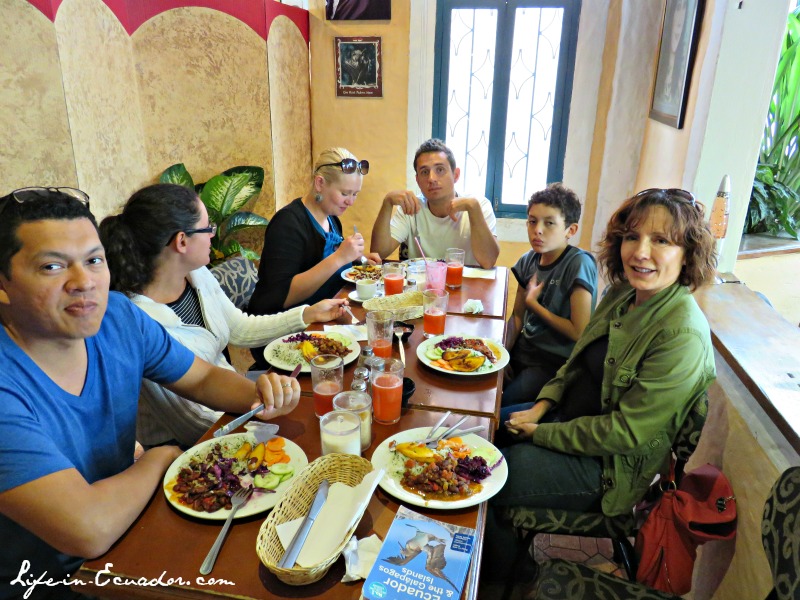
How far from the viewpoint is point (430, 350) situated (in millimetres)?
1946

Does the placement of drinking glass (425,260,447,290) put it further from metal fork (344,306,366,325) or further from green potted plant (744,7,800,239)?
green potted plant (744,7,800,239)

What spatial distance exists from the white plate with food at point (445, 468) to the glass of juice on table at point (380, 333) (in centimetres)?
48

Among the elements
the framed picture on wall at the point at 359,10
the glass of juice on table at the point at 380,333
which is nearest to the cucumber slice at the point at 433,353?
the glass of juice on table at the point at 380,333

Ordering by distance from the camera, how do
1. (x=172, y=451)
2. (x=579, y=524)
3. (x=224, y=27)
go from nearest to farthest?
(x=172, y=451)
(x=579, y=524)
(x=224, y=27)

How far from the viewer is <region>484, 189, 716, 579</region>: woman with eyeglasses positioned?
1.58 meters

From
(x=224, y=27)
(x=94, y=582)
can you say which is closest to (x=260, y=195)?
(x=224, y=27)

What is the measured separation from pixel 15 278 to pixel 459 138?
4.00 meters

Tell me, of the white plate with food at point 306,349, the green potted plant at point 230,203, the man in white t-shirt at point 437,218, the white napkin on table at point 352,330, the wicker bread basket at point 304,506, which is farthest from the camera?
the green potted plant at point 230,203

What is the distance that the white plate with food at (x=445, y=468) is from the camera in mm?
1215

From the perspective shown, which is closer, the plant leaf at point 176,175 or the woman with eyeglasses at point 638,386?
the woman with eyeglasses at point 638,386

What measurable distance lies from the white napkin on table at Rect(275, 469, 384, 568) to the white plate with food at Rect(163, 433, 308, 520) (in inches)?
4.1

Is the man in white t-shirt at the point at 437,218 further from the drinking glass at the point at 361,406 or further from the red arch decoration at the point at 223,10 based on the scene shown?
the drinking glass at the point at 361,406

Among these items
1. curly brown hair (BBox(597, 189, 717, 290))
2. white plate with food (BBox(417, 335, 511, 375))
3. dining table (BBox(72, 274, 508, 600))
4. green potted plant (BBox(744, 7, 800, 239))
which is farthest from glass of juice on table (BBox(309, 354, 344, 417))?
green potted plant (BBox(744, 7, 800, 239))

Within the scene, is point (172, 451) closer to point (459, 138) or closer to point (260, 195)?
point (260, 195)
